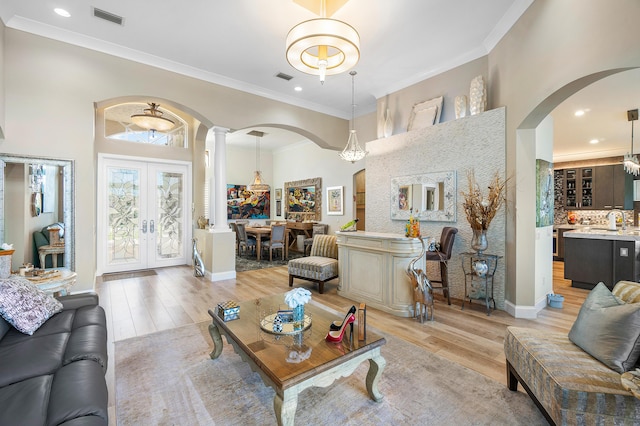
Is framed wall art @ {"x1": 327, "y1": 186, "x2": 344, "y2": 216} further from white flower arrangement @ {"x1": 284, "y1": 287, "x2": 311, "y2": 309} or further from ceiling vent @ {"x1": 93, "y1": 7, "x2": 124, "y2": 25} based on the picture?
white flower arrangement @ {"x1": 284, "y1": 287, "x2": 311, "y2": 309}

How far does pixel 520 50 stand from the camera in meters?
3.47

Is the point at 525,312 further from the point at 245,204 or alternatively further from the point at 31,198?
the point at 245,204

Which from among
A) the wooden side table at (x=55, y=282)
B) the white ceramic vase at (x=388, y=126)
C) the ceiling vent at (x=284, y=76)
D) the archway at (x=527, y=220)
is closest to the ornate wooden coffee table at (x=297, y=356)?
the wooden side table at (x=55, y=282)

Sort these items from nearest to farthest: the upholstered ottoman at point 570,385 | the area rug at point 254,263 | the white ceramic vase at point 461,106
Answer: the upholstered ottoman at point 570,385
the white ceramic vase at point 461,106
the area rug at point 254,263

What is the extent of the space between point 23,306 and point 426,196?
16.4 feet

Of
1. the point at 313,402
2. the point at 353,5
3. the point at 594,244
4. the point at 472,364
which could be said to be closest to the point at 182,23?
the point at 353,5

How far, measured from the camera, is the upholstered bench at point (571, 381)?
1.44 metres

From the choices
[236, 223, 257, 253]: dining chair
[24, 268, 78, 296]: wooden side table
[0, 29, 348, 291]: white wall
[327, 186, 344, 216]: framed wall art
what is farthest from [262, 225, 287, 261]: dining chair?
[24, 268, 78, 296]: wooden side table

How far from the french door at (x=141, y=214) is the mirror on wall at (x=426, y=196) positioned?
5026 millimetres

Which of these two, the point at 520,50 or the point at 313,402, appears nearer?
the point at 313,402

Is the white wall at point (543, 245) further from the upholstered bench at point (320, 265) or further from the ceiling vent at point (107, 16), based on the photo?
the ceiling vent at point (107, 16)

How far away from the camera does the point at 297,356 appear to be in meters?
1.84

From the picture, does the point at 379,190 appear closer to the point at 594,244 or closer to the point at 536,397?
the point at 594,244

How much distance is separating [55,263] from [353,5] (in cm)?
525
